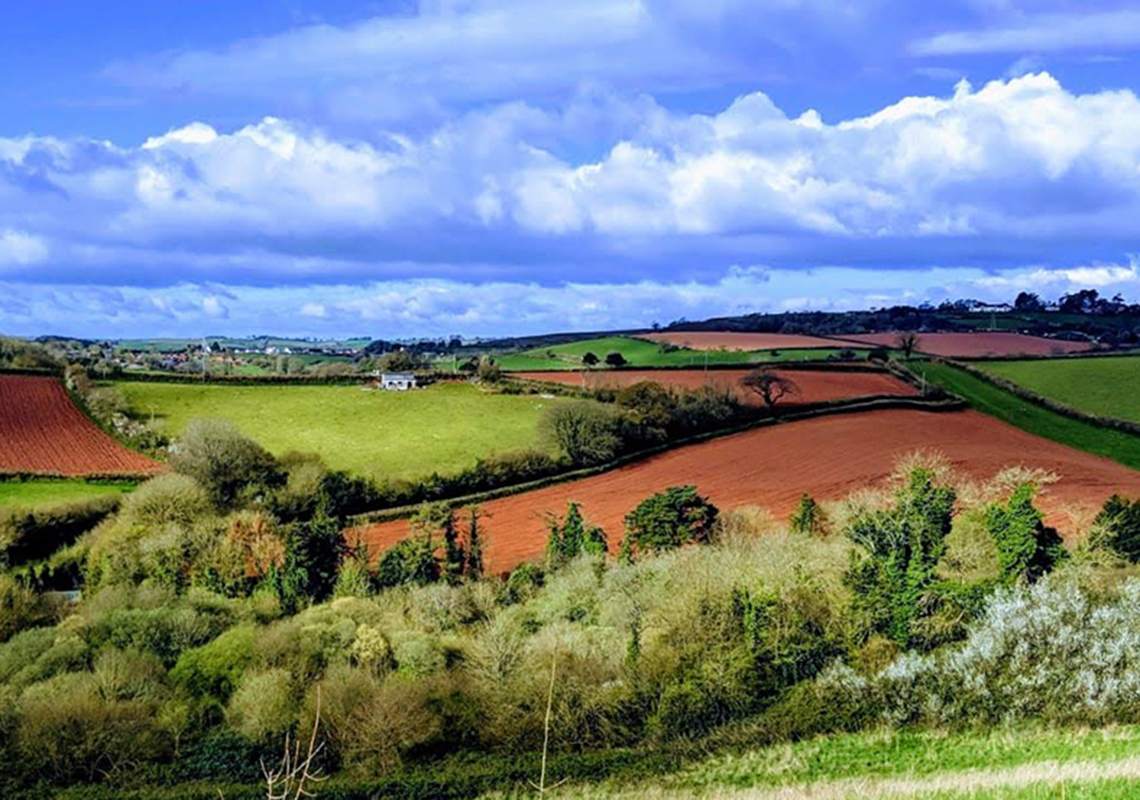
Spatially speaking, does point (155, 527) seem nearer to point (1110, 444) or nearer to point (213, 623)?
point (213, 623)

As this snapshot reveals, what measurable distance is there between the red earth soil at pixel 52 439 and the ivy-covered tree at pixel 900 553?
37714 millimetres

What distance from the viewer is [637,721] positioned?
90.7 ft

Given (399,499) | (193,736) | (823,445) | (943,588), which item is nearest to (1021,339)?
(823,445)

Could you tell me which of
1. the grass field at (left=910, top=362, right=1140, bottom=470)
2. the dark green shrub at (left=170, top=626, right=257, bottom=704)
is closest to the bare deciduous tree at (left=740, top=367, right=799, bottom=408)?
the grass field at (left=910, top=362, right=1140, bottom=470)

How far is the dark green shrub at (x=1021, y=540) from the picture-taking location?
33.4m

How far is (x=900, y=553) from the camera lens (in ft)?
107

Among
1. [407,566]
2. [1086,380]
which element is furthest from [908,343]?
[407,566]

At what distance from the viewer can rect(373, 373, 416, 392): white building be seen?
76.4m

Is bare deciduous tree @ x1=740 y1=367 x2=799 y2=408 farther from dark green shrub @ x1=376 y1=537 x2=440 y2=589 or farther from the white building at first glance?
dark green shrub @ x1=376 y1=537 x2=440 y2=589

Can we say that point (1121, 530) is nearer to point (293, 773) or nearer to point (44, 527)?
point (293, 773)

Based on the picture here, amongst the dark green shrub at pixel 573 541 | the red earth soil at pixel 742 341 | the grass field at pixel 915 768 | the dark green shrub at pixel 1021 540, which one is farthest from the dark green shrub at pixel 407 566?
the red earth soil at pixel 742 341

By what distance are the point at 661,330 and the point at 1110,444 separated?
69.4 metres

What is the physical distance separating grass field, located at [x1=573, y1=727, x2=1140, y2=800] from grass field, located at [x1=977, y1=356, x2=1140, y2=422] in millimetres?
46970

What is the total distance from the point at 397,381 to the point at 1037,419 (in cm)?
4349
